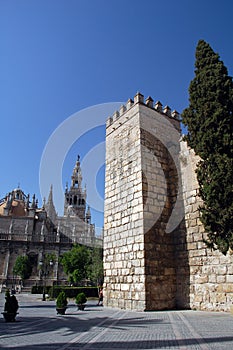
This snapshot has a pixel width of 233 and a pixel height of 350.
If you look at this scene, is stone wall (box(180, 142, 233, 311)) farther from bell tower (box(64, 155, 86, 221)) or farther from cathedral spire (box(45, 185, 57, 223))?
bell tower (box(64, 155, 86, 221))

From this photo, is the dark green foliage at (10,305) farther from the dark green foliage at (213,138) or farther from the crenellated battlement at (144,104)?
the crenellated battlement at (144,104)

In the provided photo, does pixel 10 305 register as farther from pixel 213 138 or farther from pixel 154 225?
pixel 213 138

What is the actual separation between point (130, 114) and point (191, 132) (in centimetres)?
314

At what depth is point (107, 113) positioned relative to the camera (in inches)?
507

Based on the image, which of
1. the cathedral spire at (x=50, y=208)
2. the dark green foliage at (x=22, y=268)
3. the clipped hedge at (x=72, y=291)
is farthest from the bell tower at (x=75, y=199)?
the clipped hedge at (x=72, y=291)

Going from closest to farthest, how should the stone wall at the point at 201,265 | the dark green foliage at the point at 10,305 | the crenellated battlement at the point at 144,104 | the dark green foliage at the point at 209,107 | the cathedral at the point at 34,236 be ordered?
1. the dark green foliage at the point at 10,305
2. the dark green foliage at the point at 209,107
3. the stone wall at the point at 201,265
4. the crenellated battlement at the point at 144,104
5. the cathedral at the point at 34,236

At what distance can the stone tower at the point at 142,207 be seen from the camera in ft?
29.5

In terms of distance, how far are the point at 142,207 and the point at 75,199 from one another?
61.5 metres

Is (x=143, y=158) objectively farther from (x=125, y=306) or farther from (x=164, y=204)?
(x=125, y=306)

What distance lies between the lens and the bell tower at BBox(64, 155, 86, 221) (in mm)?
66838

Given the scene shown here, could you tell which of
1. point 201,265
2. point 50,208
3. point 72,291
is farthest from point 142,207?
point 50,208

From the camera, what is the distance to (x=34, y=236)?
1928 inches

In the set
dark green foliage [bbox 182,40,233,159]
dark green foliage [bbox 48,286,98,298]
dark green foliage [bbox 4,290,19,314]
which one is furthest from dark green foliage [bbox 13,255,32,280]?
dark green foliage [bbox 182,40,233,159]

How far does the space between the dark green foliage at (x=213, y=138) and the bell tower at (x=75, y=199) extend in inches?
2305
